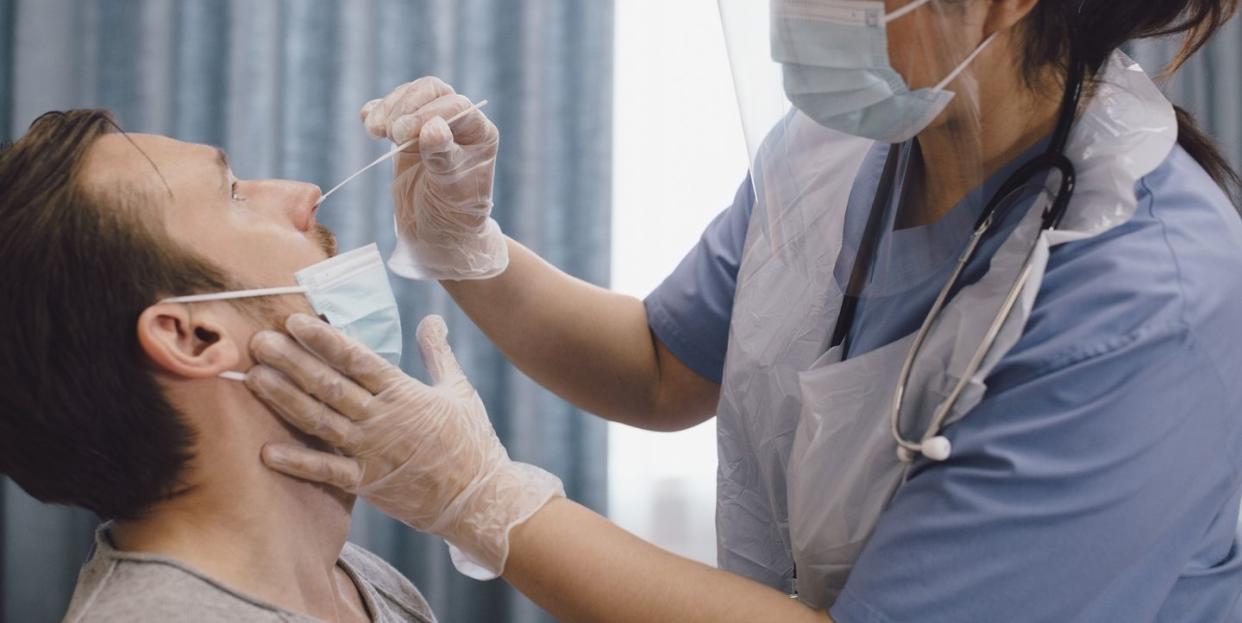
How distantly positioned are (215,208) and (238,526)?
33 centimetres

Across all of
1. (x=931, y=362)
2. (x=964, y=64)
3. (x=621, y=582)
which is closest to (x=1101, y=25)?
(x=964, y=64)

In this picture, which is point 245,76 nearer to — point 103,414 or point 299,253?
point 299,253

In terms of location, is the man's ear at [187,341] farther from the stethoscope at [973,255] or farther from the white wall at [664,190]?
the white wall at [664,190]

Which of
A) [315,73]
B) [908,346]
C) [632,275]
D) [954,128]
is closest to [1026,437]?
[908,346]

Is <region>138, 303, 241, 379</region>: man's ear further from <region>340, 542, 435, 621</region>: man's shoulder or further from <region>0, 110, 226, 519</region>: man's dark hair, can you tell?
<region>340, 542, 435, 621</region>: man's shoulder

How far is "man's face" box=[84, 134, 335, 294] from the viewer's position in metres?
1.06

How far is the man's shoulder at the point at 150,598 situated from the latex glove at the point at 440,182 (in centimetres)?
50

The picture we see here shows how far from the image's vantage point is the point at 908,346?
1.12 m

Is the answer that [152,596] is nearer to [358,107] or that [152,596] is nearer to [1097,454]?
[1097,454]

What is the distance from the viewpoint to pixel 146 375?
1.03 metres

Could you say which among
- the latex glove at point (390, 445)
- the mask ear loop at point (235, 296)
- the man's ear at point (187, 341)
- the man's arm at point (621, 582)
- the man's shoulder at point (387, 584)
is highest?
the mask ear loop at point (235, 296)

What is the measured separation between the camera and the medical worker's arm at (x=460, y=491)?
1037mm

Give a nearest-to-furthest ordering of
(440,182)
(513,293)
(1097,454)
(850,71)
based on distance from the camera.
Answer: (1097,454) < (850,71) < (440,182) < (513,293)


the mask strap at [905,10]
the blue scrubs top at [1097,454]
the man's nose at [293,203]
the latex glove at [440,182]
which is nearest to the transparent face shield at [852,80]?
the mask strap at [905,10]
